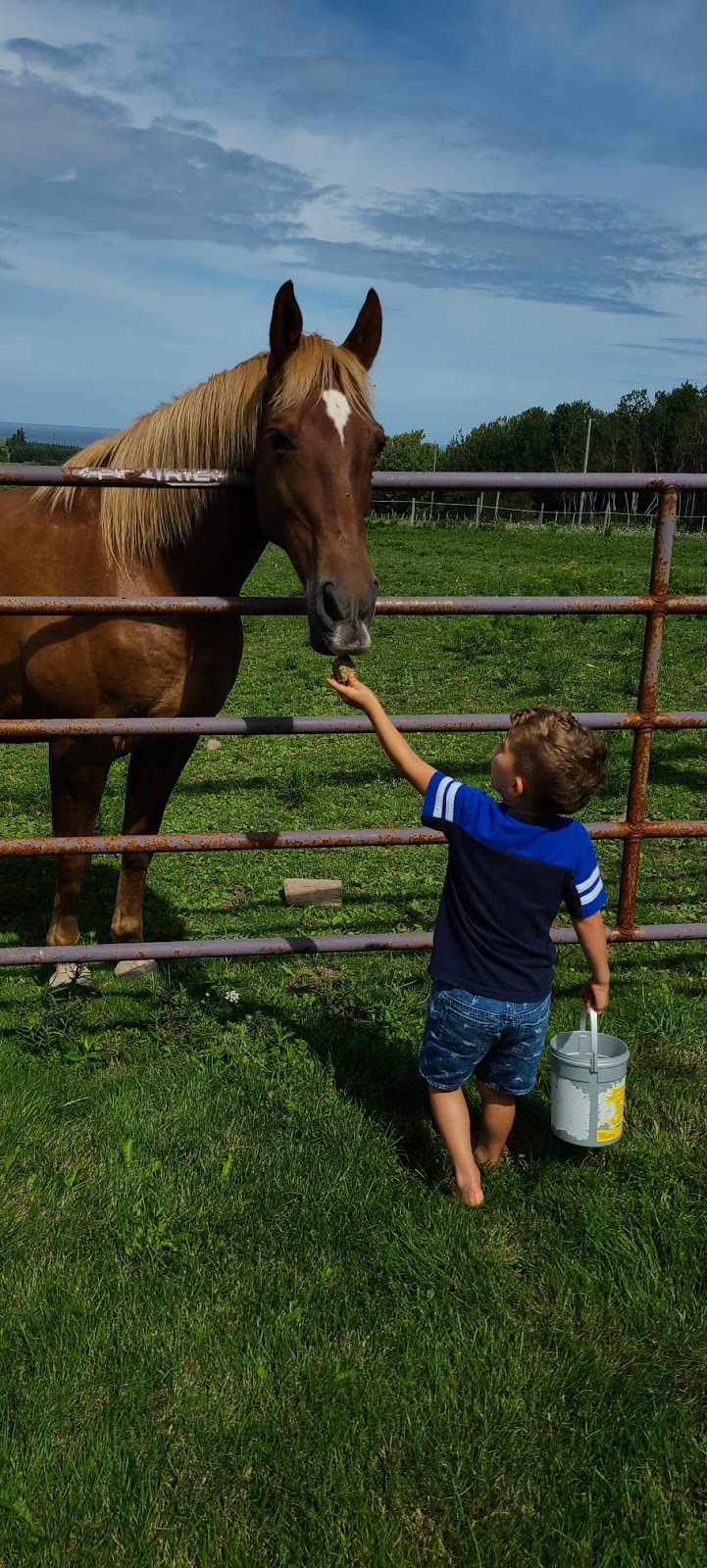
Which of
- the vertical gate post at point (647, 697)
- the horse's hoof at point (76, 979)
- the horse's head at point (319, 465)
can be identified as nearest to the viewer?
the horse's head at point (319, 465)

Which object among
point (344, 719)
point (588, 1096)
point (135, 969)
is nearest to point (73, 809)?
point (135, 969)

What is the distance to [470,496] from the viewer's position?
2282 inches

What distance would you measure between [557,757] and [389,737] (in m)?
0.52

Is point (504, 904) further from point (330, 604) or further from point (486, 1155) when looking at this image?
point (330, 604)

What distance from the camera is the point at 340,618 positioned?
290 centimetres

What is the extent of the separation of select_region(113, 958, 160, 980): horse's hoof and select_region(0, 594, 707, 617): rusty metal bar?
1.61 m

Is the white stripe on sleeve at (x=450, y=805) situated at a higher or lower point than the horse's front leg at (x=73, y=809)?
higher

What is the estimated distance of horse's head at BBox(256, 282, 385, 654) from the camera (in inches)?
116

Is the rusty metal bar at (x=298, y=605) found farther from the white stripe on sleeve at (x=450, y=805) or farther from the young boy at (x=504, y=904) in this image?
the white stripe on sleeve at (x=450, y=805)

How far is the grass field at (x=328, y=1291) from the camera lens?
1938mm

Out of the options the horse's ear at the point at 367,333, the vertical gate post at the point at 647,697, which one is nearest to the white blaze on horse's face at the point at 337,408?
the horse's ear at the point at 367,333

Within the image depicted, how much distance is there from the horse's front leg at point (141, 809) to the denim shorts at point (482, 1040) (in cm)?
181

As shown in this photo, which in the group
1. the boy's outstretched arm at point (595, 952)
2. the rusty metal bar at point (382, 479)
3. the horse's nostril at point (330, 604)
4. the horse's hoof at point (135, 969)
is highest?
the rusty metal bar at point (382, 479)

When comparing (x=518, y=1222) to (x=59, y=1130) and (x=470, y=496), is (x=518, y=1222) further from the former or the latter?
(x=470, y=496)
